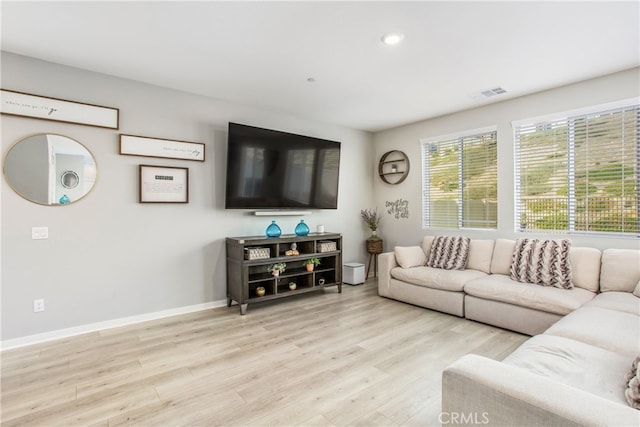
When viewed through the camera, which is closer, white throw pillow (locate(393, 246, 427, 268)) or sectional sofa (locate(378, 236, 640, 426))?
sectional sofa (locate(378, 236, 640, 426))

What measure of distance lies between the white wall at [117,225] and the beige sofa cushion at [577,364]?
2889 millimetres

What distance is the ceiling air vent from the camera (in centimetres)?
367

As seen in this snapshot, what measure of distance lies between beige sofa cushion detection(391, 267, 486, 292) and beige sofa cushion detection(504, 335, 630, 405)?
167 cm

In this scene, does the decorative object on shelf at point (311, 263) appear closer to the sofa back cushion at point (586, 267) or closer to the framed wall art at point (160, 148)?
the framed wall art at point (160, 148)

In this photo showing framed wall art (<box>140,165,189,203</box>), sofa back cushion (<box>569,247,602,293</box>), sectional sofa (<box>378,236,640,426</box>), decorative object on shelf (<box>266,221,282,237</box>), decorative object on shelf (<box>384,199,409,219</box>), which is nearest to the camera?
sectional sofa (<box>378,236,640,426</box>)

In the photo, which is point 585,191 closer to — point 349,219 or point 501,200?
point 501,200

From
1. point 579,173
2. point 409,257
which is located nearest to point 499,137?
point 579,173

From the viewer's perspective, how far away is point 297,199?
14.8 feet

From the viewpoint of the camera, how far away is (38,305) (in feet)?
9.53

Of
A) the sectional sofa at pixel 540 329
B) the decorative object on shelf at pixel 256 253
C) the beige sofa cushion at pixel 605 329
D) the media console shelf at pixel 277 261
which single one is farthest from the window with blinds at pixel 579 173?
the decorative object on shelf at pixel 256 253

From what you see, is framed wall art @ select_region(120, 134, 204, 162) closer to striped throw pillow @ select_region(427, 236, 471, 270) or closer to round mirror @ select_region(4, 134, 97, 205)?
round mirror @ select_region(4, 134, 97, 205)

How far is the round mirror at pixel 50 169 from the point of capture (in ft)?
9.18

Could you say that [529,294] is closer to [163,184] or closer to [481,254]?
[481,254]
